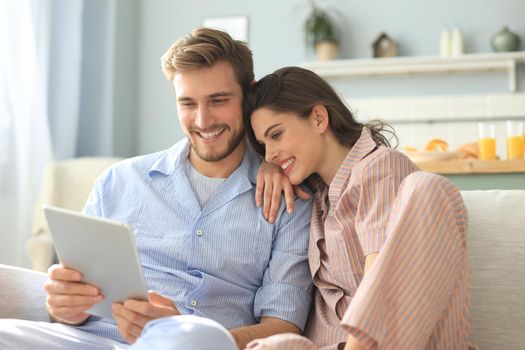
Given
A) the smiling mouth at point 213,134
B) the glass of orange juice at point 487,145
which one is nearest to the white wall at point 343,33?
the glass of orange juice at point 487,145

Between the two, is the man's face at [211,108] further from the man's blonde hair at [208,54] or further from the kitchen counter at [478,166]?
the kitchen counter at [478,166]

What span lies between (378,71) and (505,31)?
0.90 metres

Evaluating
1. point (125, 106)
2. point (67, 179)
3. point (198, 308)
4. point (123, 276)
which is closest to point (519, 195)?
point (198, 308)

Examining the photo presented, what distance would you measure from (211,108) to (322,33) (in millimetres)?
3252

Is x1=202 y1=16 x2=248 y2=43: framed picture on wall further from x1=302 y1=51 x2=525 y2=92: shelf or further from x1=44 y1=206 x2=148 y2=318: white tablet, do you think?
x1=44 y1=206 x2=148 y2=318: white tablet

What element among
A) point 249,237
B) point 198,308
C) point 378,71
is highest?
point 378,71

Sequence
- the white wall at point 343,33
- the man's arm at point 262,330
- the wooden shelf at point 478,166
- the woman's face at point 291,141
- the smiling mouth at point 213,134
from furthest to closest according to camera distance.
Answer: the white wall at point 343,33, the wooden shelf at point 478,166, the smiling mouth at point 213,134, the woman's face at point 291,141, the man's arm at point 262,330

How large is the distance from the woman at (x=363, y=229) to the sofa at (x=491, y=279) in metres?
0.27

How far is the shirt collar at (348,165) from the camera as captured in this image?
1685 millimetres

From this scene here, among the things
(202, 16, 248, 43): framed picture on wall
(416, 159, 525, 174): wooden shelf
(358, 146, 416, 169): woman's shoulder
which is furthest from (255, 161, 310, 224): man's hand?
(202, 16, 248, 43): framed picture on wall

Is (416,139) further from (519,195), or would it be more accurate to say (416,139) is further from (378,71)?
(519,195)

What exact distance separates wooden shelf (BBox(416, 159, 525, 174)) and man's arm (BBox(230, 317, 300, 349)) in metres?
1.08

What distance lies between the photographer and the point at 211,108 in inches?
75.5

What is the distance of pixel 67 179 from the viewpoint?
13.6 feet
